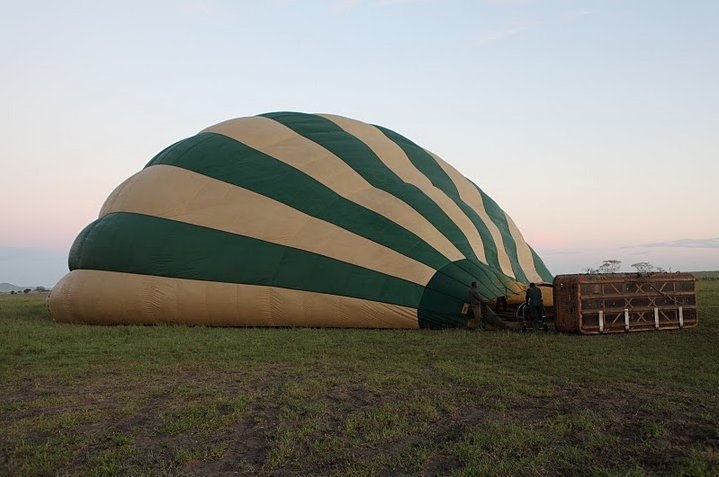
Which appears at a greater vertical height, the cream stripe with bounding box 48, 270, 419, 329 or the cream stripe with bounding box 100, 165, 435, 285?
the cream stripe with bounding box 100, 165, 435, 285

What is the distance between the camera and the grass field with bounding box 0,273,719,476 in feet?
12.1

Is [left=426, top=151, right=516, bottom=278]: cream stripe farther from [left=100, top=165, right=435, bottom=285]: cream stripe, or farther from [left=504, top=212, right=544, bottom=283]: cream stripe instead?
[left=100, top=165, right=435, bottom=285]: cream stripe

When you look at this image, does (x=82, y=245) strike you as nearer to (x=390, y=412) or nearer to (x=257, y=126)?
(x=257, y=126)

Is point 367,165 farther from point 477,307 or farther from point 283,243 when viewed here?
point 477,307

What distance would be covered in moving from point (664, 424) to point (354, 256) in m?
6.29

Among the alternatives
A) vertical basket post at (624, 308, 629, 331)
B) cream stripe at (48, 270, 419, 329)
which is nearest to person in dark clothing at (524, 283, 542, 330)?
vertical basket post at (624, 308, 629, 331)

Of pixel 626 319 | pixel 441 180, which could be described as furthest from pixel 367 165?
pixel 626 319

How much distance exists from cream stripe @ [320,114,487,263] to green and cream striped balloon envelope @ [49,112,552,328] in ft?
0.15

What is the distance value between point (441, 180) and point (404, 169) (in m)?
1.05

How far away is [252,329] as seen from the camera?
10000 millimetres

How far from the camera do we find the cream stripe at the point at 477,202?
457 inches

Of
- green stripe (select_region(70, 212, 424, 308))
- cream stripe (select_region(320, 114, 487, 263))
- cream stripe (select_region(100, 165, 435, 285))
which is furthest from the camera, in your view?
cream stripe (select_region(320, 114, 487, 263))

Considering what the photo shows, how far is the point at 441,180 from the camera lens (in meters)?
12.8

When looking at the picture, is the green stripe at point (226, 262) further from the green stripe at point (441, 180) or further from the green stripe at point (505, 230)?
the green stripe at point (505, 230)
